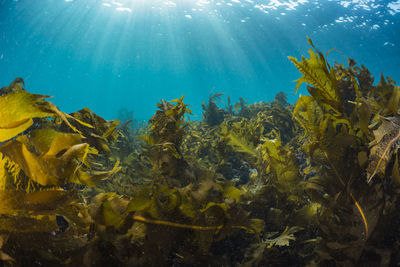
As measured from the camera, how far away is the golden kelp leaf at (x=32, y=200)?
664mm

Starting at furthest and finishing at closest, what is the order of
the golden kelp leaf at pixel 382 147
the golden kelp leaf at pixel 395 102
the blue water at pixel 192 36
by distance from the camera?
the blue water at pixel 192 36 → the golden kelp leaf at pixel 395 102 → the golden kelp leaf at pixel 382 147

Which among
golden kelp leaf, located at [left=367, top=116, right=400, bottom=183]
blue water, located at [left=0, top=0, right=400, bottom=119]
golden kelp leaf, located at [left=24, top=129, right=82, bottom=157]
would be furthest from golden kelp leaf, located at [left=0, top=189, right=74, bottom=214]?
blue water, located at [left=0, top=0, right=400, bottom=119]

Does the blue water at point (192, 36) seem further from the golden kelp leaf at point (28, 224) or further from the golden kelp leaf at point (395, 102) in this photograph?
the golden kelp leaf at point (28, 224)

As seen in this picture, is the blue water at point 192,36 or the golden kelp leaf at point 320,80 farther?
the blue water at point 192,36

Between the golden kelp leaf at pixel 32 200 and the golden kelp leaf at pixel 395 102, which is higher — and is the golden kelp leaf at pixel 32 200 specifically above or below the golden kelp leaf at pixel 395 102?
below

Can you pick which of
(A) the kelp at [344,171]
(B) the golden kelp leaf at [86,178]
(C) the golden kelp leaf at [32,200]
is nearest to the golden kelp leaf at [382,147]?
(A) the kelp at [344,171]

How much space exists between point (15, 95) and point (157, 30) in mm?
45246

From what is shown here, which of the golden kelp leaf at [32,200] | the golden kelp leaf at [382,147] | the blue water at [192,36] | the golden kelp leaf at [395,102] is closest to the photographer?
the golden kelp leaf at [32,200]

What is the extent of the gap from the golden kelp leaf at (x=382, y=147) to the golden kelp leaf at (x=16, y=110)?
4.31ft

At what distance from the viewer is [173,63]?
2415 inches

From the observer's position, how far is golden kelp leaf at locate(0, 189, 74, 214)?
664 millimetres

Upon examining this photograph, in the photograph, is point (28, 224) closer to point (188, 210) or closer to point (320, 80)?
point (188, 210)

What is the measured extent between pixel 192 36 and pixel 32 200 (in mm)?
41504

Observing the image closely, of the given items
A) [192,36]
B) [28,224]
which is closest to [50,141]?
[28,224]
